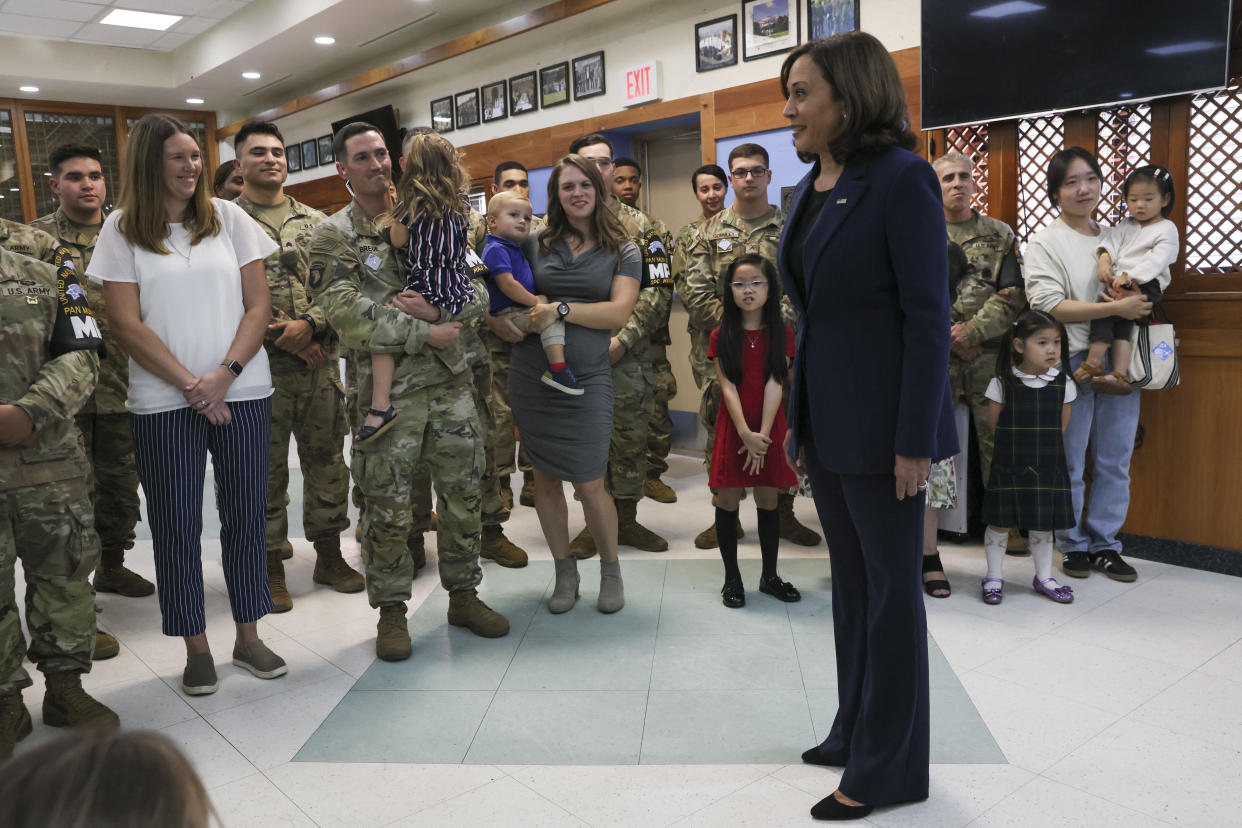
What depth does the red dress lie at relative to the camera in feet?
11.0

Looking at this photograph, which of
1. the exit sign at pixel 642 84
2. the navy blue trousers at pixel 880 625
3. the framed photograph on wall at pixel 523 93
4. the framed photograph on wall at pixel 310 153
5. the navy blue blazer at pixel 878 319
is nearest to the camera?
the navy blue blazer at pixel 878 319

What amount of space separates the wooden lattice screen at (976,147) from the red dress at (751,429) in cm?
169

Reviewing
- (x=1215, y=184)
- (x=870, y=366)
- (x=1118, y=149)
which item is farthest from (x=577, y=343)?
(x=1215, y=184)

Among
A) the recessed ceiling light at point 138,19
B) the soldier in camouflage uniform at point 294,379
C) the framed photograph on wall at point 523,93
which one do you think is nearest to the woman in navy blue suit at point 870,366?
the soldier in camouflage uniform at point 294,379

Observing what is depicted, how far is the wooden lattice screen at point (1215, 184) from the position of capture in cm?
360

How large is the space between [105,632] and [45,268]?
4.91 ft

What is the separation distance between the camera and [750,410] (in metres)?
3.41

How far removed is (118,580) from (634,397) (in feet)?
7.78

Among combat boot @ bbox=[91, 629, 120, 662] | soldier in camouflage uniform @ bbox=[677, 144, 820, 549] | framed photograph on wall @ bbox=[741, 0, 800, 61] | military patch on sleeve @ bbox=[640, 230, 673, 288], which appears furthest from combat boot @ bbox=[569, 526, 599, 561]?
framed photograph on wall @ bbox=[741, 0, 800, 61]

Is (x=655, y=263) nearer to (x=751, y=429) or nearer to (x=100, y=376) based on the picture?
(x=751, y=429)

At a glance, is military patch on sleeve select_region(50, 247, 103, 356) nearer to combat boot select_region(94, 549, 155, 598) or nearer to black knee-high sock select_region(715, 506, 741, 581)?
combat boot select_region(94, 549, 155, 598)

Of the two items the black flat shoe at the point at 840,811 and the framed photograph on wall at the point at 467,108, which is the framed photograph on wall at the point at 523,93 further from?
the black flat shoe at the point at 840,811

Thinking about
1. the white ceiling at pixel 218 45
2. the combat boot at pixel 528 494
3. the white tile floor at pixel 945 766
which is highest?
the white ceiling at pixel 218 45

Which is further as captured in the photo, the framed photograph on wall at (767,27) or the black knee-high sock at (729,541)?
the framed photograph on wall at (767,27)
